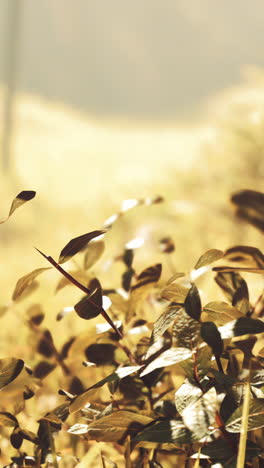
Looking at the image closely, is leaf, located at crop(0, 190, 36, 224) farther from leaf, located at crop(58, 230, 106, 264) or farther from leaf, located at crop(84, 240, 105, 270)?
leaf, located at crop(84, 240, 105, 270)

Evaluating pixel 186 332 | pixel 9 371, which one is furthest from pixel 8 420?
pixel 186 332

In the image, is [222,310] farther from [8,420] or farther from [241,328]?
[8,420]

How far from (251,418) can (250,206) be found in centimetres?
15

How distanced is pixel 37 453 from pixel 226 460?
0.17 metres

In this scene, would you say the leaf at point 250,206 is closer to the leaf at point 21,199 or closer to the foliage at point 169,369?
the foliage at point 169,369

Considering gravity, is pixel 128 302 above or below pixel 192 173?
above

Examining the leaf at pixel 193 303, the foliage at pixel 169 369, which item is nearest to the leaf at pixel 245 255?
the foliage at pixel 169 369

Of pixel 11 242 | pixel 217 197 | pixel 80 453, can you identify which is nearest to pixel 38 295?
pixel 217 197

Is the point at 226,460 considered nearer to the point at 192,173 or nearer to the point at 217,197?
the point at 217,197

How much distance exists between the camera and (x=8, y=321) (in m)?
1.52

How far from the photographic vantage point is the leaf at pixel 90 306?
1.09 ft

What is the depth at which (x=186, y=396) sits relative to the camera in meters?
0.32

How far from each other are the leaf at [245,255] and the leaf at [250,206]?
0.02 metres

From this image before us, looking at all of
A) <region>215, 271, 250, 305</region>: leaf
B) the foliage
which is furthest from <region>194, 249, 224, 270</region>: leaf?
<region>215, 271, 250, 305</region>: leaf
